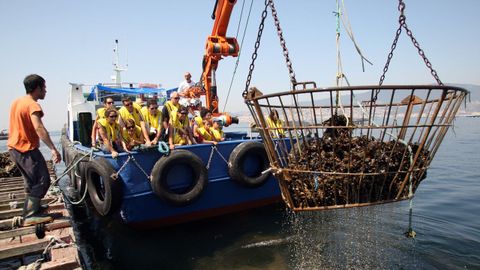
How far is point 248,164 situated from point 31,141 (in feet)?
13.4

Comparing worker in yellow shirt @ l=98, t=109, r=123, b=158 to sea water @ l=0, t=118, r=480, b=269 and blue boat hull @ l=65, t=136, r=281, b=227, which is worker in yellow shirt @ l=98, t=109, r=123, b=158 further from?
sea water @ l=0, t=118, r=480, b=269

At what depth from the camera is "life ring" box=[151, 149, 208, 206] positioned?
5703mm

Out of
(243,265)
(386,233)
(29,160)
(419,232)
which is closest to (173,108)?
(29,160)

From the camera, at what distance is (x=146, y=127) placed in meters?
6.38

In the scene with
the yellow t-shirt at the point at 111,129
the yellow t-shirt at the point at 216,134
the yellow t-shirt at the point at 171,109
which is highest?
the yellow t-shirt at the point at 171,109

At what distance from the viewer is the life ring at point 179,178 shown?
5703 mm

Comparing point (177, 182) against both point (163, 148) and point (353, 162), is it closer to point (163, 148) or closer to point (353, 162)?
point (163, 148)

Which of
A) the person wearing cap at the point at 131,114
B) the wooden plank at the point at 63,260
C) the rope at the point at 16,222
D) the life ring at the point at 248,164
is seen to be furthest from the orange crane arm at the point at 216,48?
the wooden plank at the point at 63,260

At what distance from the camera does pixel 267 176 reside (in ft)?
23.1

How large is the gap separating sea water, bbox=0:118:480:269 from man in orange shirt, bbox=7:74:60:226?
73.2 inches

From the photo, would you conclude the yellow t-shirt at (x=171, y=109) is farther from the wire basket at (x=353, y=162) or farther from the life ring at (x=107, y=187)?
the wire basket at (x=353, y=162)

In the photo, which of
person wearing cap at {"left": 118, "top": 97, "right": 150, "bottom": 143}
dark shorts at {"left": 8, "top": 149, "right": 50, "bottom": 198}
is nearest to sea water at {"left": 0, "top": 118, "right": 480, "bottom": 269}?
dark shorts at {"left": 8, "top": 149, "right": 50, "bottom": 198}

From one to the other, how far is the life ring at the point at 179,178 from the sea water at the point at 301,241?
94cm

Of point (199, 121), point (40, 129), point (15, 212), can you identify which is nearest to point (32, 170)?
point (40, 129)
